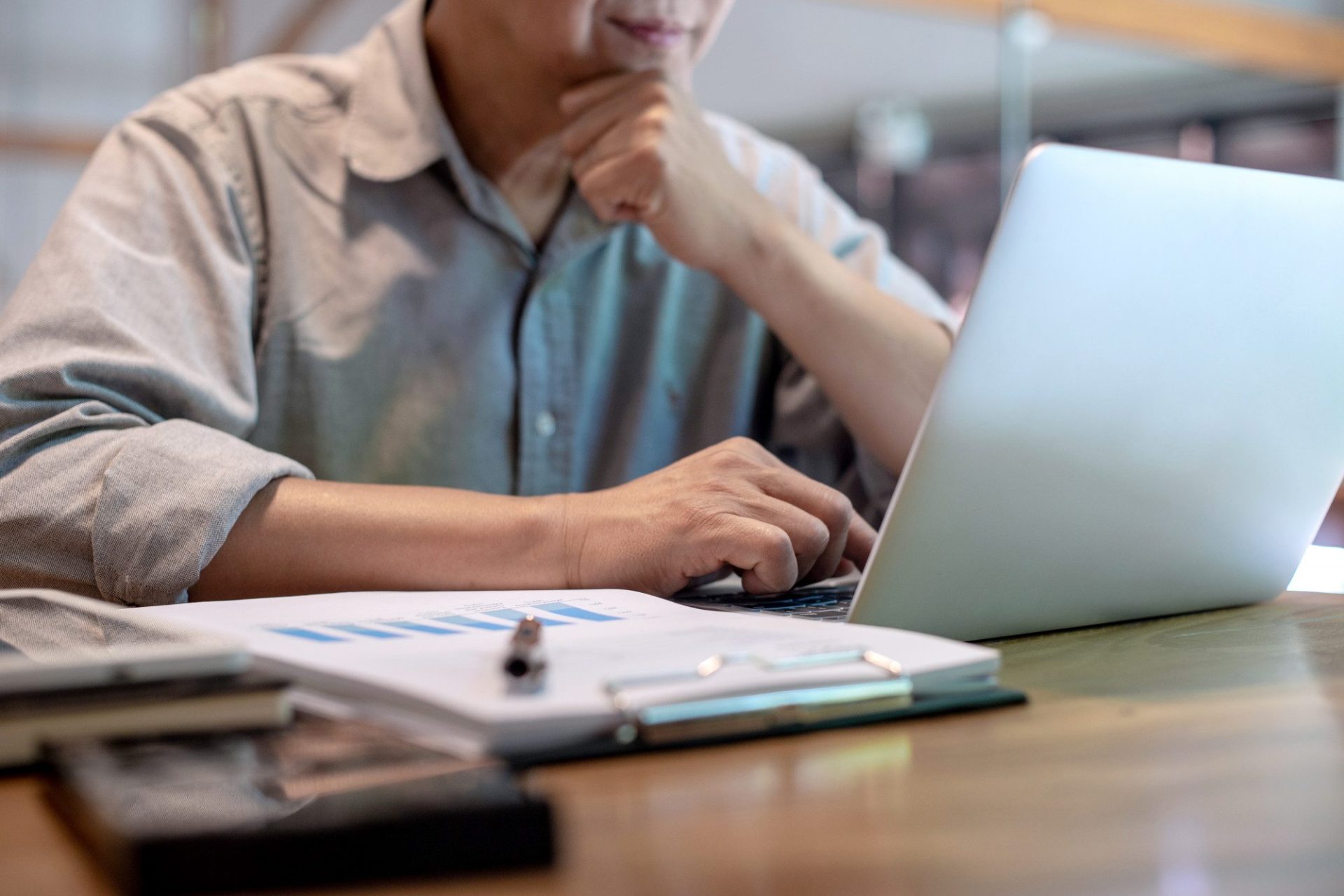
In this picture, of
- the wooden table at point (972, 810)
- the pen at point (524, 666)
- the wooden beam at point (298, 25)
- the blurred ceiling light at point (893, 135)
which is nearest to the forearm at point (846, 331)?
the wooden table at point (972, 810)

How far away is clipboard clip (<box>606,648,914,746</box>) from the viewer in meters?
0.39

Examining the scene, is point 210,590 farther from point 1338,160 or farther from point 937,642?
point 1338,160

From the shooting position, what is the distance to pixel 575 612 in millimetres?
586

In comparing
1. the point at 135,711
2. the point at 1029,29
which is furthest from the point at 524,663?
the point at 1029,29

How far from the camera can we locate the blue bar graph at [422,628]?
1.72 feet

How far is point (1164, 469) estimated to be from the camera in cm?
63

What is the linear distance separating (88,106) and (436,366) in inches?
63.3

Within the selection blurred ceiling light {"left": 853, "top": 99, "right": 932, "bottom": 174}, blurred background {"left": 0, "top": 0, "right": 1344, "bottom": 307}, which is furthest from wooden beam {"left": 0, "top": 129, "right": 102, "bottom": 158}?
blurred ceiling light {"left": 853, "top": 99, "right": 932, "bottom": 174}

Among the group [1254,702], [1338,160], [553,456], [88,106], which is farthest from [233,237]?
[1338,160]

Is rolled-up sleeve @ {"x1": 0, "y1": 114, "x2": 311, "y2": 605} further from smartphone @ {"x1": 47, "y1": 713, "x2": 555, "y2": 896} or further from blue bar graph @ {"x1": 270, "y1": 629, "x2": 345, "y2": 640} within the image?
smartphone @ {"x1": 47, "y1": 713, "x2": 555, "y2": 896}

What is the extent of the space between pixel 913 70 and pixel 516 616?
3.13 meters

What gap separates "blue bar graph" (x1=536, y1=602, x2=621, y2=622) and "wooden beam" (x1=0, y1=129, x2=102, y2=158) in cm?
213

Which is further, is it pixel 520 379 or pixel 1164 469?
pixel 520 379

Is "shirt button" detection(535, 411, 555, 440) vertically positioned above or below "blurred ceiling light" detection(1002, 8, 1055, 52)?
below
